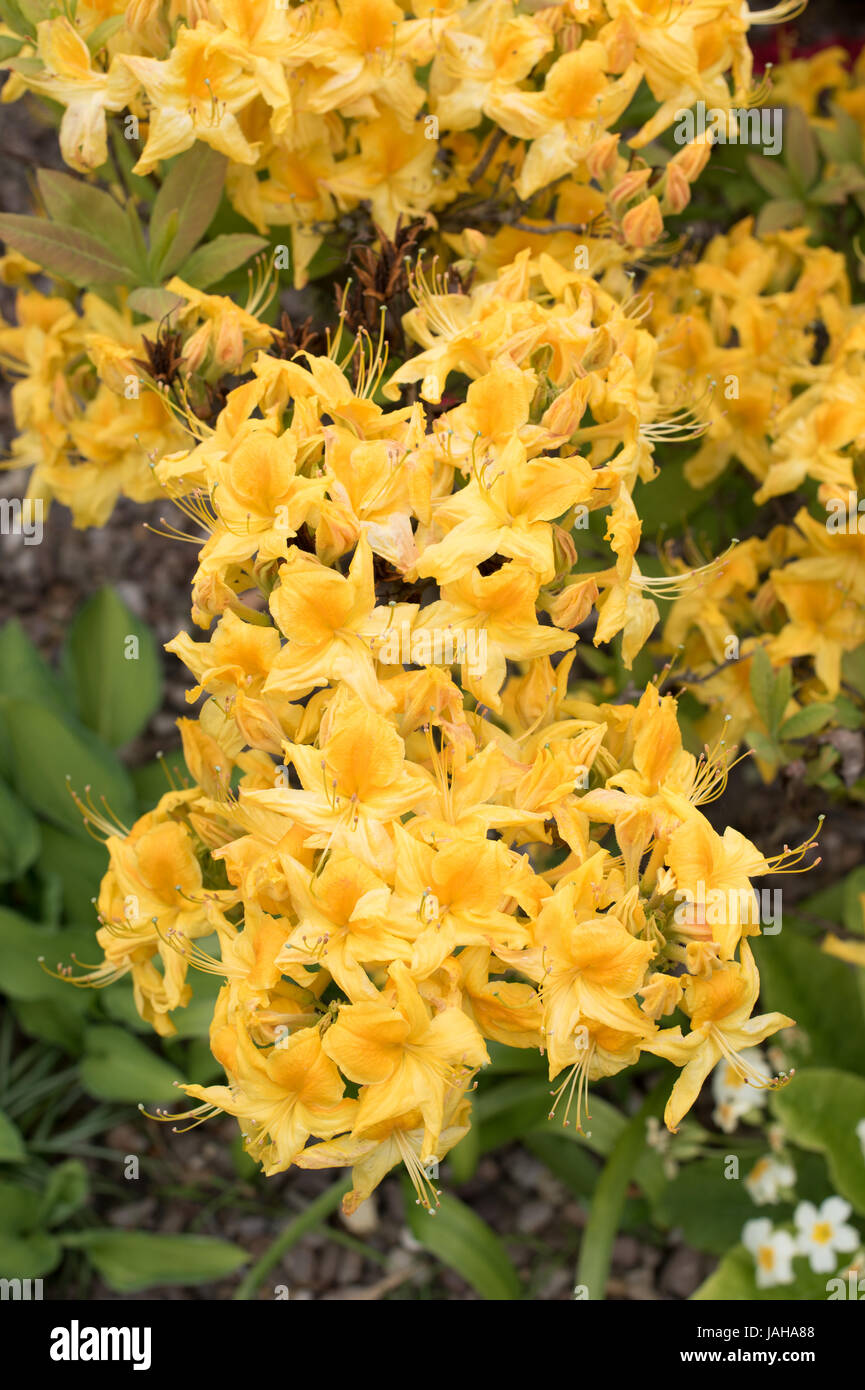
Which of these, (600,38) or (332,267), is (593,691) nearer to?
(332,267)

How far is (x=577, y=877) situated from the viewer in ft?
3.31

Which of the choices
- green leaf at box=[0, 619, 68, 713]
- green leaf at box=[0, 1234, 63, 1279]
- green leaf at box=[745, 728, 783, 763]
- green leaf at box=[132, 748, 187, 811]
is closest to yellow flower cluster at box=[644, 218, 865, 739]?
green leaf at box=[745, 728, 783, 763]

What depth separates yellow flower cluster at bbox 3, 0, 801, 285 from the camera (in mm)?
1294

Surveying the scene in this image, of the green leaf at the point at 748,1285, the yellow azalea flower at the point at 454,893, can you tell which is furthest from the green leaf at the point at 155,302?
the green leaf at the point at 748,1285

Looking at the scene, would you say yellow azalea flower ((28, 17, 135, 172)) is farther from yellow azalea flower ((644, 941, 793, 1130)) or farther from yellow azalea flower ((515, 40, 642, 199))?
yellow azalea flower ((644, 941, 793, 1130))

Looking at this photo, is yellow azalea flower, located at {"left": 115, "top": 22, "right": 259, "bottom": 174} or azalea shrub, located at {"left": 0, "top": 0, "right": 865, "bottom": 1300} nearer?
azalea shrub, located at {"left": 0, "top": 0, "right": 865, "bottom": 1300}

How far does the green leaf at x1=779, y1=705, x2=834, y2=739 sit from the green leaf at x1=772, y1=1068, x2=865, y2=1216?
24.6 inches

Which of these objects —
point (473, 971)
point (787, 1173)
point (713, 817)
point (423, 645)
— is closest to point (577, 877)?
point (473, 971)

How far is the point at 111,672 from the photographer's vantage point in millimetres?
2361

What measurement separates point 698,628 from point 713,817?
1.07 ft

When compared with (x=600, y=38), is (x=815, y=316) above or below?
below

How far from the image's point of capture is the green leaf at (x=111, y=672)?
234cm

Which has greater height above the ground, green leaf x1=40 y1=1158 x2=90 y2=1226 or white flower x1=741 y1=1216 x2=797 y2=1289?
white flower x1=741 y1=1216 x2=797 y2=1289

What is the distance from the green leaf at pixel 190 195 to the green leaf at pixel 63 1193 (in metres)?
1.50
